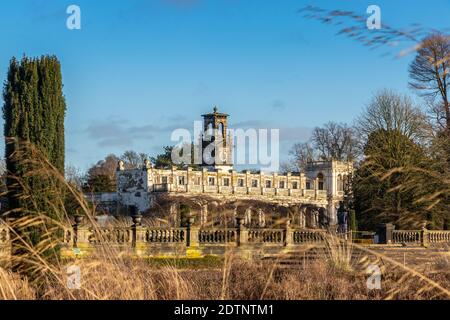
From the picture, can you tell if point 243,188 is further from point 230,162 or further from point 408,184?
point 408,184

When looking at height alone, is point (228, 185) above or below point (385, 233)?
above

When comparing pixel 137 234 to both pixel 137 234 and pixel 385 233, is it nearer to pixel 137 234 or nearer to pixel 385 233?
pixel 137 234

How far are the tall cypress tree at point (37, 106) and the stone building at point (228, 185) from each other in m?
49.7

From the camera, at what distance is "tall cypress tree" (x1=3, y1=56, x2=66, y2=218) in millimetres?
15023

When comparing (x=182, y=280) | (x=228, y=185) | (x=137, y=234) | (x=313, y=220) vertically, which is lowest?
(x=137, y=234)

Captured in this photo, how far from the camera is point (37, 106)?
15.5 m

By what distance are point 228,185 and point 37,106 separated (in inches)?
2511

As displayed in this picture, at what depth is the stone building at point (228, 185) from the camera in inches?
2817

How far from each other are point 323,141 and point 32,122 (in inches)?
1834

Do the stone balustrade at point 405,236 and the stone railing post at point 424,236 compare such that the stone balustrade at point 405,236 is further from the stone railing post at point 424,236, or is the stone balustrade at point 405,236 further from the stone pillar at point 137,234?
the stone pillar at point 137,234

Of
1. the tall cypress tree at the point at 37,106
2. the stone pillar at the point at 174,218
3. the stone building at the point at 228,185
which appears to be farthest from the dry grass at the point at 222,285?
the stone building at the point at 228,185

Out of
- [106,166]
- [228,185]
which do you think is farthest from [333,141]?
[106,166]

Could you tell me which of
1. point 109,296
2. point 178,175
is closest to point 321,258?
point 109,296

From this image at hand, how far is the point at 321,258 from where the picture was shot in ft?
38.5
